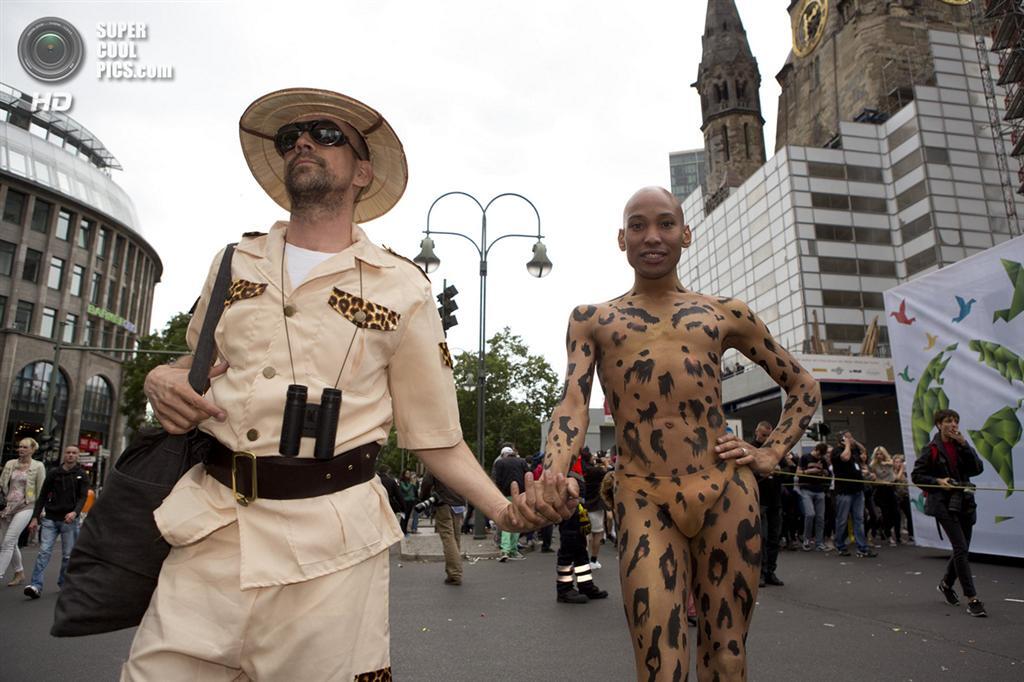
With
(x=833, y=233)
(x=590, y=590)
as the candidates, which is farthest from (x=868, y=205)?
(x=590, y=590)

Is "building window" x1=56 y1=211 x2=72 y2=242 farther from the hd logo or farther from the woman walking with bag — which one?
the woman walking with bag

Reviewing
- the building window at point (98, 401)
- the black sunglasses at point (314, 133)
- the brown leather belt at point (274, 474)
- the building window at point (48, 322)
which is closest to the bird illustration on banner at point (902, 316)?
the black sunglasses at point (314, 133)

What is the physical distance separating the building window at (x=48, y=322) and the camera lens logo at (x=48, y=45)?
1544cm

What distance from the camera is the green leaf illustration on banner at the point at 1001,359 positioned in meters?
9.88

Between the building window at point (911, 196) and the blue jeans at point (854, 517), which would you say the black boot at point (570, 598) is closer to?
the blue jeans at point (854, 517)

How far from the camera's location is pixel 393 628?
715cm

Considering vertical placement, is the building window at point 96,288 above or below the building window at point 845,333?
above

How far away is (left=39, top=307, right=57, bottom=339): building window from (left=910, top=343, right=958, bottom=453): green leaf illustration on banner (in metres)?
50.7

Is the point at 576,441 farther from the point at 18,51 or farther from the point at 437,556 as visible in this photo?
the point at 18,51

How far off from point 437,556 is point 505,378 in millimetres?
32372

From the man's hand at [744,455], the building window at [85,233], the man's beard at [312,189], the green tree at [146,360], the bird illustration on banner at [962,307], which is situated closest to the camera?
the man's beard at [312,189]

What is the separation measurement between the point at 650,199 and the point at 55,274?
55.1 meters

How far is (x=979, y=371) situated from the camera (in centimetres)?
1050

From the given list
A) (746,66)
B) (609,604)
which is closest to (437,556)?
(609,604)
